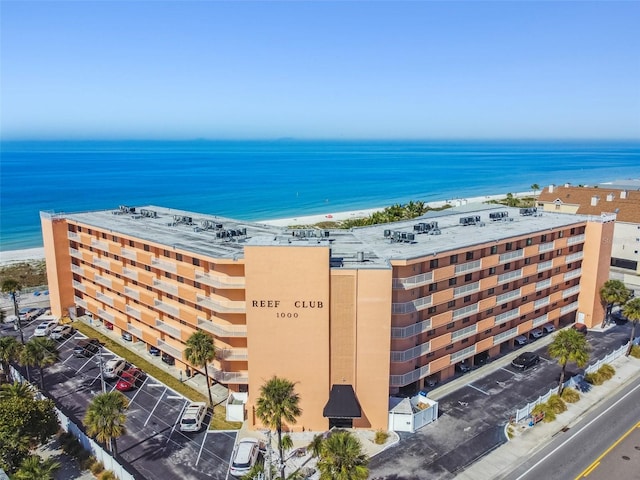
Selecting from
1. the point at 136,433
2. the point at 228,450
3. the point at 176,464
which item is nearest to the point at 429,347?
the point at 228,450

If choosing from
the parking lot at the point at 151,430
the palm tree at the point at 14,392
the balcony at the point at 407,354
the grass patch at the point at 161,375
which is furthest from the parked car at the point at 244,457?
the palm tree at the point at 14,392

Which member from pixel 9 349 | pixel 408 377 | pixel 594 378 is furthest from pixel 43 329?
pixel 594 378

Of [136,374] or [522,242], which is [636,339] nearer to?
A: [522,242]

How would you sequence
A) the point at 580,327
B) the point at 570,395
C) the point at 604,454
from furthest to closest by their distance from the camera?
1. the point at 580,327
2. the point at 570,395
3. the point at 604,454

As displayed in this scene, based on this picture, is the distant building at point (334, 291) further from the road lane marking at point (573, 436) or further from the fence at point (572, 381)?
the road lane marking at point (573, 436)

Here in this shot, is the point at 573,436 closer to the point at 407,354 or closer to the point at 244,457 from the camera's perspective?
the point at 407,354

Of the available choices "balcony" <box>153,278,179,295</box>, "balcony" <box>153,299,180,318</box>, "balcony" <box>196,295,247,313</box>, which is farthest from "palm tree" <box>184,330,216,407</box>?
"balcony" <box>153,278,179,295</box>

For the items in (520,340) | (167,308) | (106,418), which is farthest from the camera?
(520,340)
